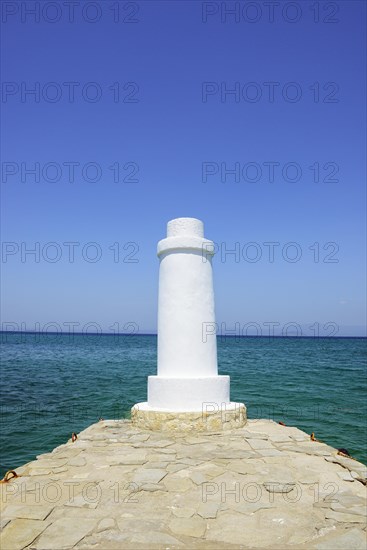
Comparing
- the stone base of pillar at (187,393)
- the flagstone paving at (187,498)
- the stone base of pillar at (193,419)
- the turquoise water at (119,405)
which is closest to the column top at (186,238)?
the stone base of pillar at (187,393)

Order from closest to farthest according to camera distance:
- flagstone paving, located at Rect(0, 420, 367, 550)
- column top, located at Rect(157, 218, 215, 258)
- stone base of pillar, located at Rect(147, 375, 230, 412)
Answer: flagstone paving, located at Rect(0, 420, 367, 550), stone base of pillar, located at Rect(147, 375, 230, 412), column top, located at Rect(157, 218, 215, 258)

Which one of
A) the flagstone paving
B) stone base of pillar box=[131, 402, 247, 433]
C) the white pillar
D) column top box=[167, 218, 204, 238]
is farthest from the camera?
column top box=[167, 218, 204, 238]

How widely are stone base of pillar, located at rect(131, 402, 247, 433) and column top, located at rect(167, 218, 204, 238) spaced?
388 centimetres

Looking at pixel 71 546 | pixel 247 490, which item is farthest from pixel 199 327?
→ pixel 71 546

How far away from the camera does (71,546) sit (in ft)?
13.1

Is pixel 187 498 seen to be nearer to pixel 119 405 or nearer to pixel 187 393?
pixel 187 393

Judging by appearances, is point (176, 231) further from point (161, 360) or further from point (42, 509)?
point (42, 509)

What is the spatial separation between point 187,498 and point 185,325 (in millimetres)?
4805

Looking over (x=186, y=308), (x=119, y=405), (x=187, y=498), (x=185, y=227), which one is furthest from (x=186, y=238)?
(x=119, y=405)

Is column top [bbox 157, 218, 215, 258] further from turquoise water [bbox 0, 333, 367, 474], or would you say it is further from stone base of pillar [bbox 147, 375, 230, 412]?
turquoise water [bbox 0, 333, 367, 474]

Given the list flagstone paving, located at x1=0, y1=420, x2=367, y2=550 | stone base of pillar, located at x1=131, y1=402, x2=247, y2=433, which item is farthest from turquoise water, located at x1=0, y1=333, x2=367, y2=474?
flagstone paving, located at x1=0, y1=420, x2=367, y2=550

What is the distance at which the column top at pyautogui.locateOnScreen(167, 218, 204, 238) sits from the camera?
10000 millimetres

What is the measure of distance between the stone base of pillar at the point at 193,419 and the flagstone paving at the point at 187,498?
896mm

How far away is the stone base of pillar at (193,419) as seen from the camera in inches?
345
